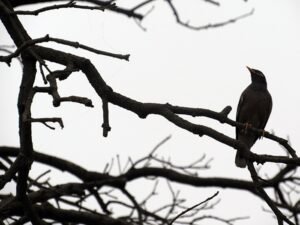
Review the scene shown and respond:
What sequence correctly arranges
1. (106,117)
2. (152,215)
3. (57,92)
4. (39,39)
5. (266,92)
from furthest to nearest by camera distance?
1. (266,92)
2. (152,215)
3. (106,117)
4. (39,39)
5. (57,92)

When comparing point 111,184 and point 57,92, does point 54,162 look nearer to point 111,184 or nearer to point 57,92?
point 111,184

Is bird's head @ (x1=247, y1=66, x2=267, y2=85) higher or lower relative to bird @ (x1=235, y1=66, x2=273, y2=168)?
higher

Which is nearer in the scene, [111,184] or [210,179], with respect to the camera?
[111,184]

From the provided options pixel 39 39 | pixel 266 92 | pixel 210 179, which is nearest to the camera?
pixel 39 39

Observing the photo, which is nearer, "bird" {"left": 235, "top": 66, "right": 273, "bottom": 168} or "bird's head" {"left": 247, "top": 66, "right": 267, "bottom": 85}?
"bird" {"left": 235, "top": 66, "right": 273, "bottom": 168}

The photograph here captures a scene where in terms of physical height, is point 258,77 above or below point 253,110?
above

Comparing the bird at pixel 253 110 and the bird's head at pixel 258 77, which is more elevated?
the bird's head at pixel 258 77

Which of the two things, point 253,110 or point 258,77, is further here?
point 258,77

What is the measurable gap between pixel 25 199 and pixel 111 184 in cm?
288

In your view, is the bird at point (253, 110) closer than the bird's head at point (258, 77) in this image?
Yes

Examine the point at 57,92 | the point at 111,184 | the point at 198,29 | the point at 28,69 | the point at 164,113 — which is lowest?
the point at 57,92

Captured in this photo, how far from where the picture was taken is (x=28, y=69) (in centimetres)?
323

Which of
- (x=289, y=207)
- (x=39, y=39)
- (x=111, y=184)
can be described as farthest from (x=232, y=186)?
(x=39, y=39)

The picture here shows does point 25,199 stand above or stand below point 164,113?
below
